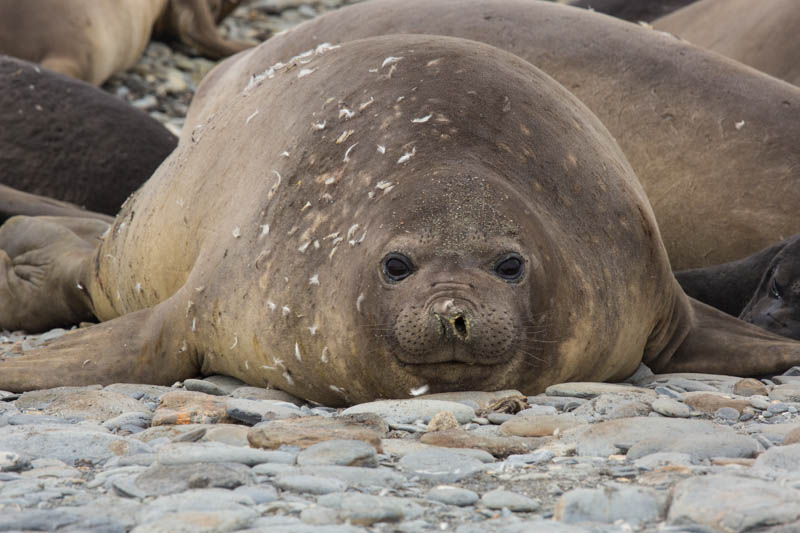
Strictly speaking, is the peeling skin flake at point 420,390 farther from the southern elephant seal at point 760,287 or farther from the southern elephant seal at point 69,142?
the southern elephant seal at point 69,142

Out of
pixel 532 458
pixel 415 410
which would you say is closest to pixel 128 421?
pixel 415 410

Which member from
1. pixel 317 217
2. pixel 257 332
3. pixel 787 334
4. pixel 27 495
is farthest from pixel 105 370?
pixel 787 334

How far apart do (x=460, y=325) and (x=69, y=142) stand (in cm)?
469

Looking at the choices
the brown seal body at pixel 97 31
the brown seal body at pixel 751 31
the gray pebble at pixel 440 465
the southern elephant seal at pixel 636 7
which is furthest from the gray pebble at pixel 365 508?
the brown seal body at pixel 97 31

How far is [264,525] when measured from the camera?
2.07 meters

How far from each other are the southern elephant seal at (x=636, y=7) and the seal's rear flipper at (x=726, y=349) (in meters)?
4.82

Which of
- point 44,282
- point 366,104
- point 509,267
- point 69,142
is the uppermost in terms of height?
point 366,104

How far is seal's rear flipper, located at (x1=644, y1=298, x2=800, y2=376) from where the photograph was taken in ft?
13.4

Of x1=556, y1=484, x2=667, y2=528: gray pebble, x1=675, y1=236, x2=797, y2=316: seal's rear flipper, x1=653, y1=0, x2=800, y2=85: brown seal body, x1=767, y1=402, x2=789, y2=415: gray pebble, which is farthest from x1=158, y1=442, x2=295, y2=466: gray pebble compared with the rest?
x1=653, y1=0, x2=800, y2=85: brown seal body

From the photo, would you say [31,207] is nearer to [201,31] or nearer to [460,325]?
[460,325]

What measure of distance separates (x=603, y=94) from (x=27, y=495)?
164 inches

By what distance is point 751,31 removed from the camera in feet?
24.7

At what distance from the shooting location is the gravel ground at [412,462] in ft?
6.92

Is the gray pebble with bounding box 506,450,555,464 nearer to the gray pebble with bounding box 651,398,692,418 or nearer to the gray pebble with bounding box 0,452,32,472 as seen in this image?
the gray pebble with bounding box 651,398,692,418
